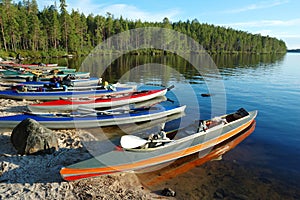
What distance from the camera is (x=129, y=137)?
9914 mm

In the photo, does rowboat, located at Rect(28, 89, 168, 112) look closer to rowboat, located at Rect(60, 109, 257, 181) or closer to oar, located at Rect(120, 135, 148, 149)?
rowboat, located at Rect(60, 109, 257, 181)

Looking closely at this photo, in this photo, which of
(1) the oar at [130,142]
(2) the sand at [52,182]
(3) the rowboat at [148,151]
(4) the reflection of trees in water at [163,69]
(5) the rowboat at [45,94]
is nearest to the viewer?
(2) the sand at [52,182]

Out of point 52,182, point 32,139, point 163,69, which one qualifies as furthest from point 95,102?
point 163,69

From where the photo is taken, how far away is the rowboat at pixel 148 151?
28.6 ft

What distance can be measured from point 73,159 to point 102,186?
2408 millimetres

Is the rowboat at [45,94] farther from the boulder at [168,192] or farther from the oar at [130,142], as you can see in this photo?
the boulder at [168,192]

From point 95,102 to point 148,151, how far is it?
33.1 ft

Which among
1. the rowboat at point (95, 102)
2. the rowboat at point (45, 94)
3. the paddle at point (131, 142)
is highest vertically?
the rowboat at point (45, 94)

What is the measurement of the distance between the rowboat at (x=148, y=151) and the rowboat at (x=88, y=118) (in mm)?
4385

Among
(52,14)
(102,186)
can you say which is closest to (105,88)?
(102,186)

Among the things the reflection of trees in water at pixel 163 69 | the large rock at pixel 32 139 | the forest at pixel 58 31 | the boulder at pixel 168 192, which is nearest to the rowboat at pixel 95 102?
the large rock at pixel 32 139

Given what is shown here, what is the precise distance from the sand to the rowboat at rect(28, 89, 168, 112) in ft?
20.0

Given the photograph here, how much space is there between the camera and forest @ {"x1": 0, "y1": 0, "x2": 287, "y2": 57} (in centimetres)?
6469

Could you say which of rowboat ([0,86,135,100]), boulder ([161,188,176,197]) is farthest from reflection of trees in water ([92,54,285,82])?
boulder ([161,188,176,197])
